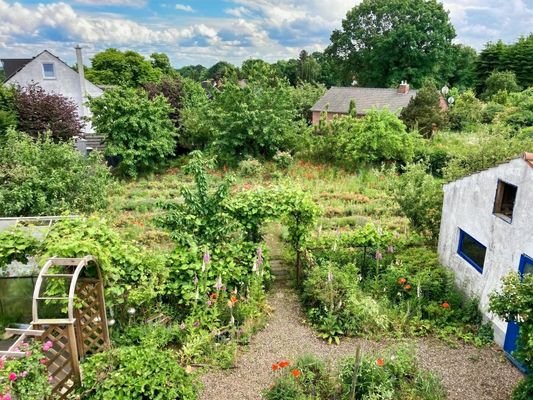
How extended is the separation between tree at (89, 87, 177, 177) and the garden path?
13.6 metres

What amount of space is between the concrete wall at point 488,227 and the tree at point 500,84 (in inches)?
1282

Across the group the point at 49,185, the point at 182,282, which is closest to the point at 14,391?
the point at 182,282

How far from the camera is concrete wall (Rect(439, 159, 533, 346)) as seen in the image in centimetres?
702

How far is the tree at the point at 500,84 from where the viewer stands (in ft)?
120

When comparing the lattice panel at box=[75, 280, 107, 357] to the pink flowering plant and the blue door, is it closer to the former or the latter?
the pink flowering plant

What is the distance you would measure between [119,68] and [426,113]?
39444mm

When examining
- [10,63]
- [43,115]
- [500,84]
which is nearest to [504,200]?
[43,115]

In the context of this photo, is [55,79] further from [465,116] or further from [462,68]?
[462,68]

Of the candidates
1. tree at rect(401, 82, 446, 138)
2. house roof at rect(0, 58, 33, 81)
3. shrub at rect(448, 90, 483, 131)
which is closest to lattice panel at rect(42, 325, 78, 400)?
tree at rect(401, 82, 446, 138)

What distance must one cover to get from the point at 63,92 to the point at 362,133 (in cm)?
2121

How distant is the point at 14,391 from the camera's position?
4.91 m

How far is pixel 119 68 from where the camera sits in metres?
50.0

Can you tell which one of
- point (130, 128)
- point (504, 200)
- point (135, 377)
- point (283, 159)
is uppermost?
point (130, 128)

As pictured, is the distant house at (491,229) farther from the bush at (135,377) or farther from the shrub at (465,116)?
the shrub at (465,116)
